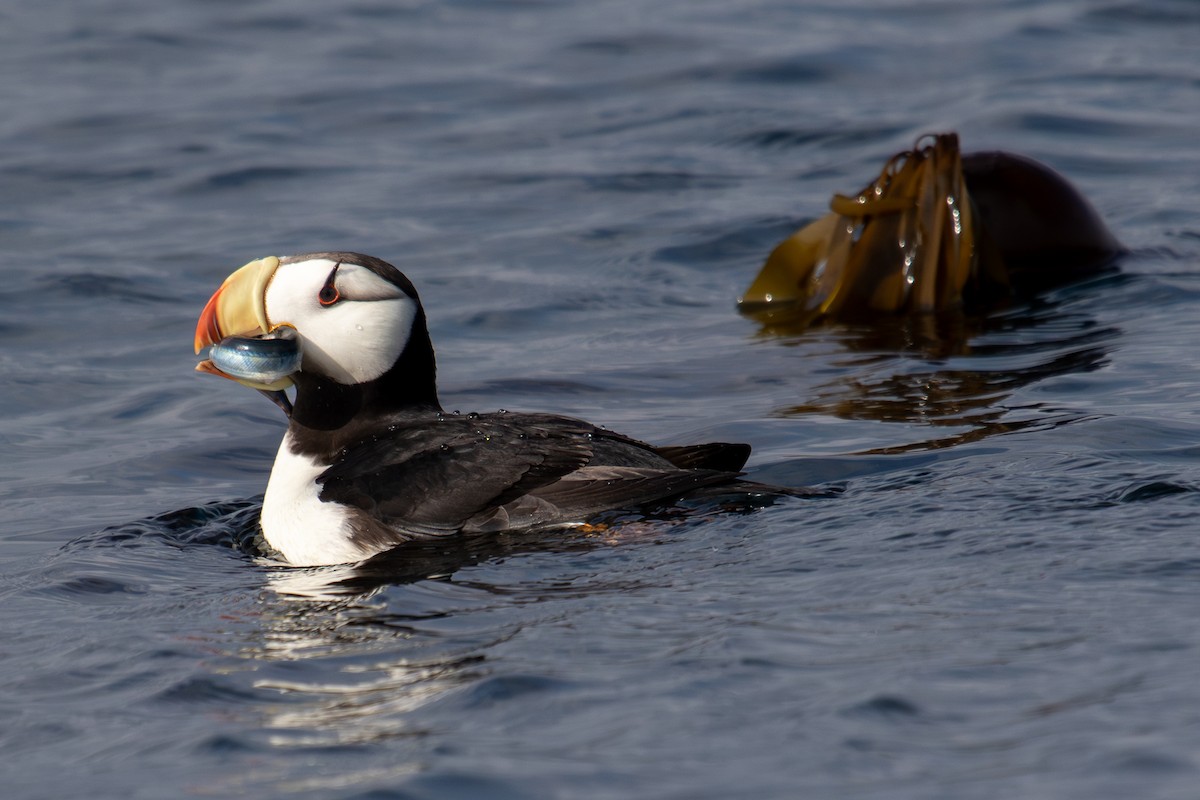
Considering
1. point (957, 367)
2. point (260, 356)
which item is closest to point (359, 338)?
point (260, 356)

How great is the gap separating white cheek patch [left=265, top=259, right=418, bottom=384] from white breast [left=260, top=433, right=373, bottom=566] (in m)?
0.40

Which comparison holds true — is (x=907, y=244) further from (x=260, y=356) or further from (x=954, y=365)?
(x=260, y=356)

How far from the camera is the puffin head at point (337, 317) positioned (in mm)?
5496

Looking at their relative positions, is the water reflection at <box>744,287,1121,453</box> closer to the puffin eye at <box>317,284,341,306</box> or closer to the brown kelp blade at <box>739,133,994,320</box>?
the brown kelp blade at <box>739,133,994,320</box>

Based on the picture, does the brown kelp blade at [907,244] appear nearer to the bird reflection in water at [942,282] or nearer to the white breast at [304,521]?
the bird reflection in water at [942,282]

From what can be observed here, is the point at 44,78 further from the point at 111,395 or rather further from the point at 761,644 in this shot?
the point at 761,644

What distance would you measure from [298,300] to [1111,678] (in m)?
2.91

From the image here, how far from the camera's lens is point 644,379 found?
7.88 m

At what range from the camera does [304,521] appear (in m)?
5.34

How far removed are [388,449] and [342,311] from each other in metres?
0.51

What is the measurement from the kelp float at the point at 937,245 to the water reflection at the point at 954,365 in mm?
193

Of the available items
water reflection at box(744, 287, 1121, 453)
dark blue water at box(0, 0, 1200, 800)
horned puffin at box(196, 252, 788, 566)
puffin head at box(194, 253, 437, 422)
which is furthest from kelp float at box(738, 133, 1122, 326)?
puffin head at box(194, 253, 437, 422)

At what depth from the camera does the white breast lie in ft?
17.3

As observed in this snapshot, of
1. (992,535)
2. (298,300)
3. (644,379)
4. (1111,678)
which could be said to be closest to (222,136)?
(644,379)
